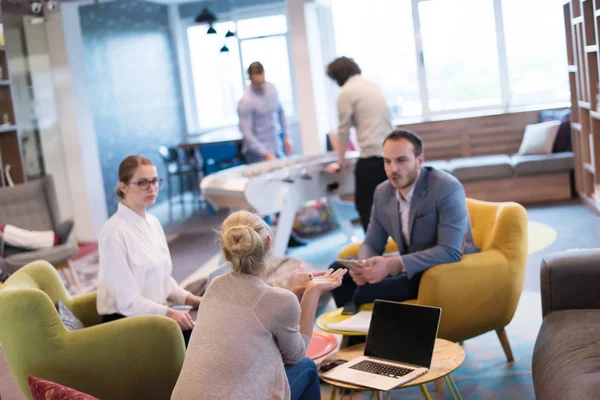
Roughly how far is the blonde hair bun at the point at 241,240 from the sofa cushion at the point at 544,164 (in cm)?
575

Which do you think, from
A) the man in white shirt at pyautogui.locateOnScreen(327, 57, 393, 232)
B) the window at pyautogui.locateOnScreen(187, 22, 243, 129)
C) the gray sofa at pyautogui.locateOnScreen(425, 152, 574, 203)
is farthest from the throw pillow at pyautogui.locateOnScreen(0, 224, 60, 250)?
the window at pyautogui.locateOnScreen(187, 22, 243, 129)

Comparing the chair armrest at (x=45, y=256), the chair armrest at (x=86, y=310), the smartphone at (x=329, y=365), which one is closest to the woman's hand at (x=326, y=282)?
the smartphone at (x=329, y=365)

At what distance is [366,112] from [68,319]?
3.08 meters

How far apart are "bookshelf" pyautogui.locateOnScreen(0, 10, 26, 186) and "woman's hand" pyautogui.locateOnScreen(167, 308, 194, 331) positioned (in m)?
4.77

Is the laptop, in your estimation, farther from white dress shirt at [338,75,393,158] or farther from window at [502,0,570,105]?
window at [502,0,570,105]

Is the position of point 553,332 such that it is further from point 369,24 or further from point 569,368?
point 369,24

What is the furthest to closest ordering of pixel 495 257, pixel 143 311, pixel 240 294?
1. pixel 495 257
2. pixel 143 311
3. pixel 240 294

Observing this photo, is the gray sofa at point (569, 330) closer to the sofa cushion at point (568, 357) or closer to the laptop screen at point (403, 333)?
the sofa cushion at point (568, 357)

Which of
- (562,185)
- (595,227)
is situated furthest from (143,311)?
(562,185)

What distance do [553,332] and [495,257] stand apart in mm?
706

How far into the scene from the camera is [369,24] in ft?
32.5

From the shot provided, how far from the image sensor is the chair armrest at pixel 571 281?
124 inches

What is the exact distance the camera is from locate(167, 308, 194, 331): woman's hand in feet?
11.1

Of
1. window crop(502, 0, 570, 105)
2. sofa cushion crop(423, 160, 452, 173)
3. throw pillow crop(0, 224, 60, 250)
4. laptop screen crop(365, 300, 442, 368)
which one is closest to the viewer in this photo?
laptop screen crop(365, 300, 442, 368)
